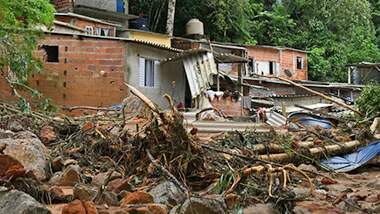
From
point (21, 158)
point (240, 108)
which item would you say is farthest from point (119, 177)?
point (240, 108)

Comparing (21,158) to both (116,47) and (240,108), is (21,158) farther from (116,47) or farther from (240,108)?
(240,108)

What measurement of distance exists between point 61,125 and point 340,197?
445cm

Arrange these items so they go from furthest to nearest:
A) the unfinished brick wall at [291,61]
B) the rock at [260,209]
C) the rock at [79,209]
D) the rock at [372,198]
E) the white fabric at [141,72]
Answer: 1. the unfinished brick wall at [291,61]
2. the white fabric at [141,72]
3. the rock at [372,198]
4. the rock at [260,209]
5. the rock at [79,209]

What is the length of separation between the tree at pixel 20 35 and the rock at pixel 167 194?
624 cm

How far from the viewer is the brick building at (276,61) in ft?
102

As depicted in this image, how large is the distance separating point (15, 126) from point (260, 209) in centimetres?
452

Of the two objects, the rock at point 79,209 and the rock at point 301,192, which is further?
the rock at point 301,192

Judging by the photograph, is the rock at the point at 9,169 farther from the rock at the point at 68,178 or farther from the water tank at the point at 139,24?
the water tank at the point at 139,24

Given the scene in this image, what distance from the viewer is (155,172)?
5.98m

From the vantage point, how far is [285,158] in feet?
26.9

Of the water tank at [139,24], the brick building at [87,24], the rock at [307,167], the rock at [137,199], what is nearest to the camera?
the rock at [137,199]

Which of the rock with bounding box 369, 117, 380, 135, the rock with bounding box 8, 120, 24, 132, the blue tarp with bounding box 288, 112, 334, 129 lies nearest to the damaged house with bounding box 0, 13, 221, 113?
the blue tarp with bounding box 288, 112, 334, 129

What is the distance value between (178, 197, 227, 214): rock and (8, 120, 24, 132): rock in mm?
4372

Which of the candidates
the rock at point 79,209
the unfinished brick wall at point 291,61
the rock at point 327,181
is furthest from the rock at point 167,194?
the unfinished brick wall at point 291,61
